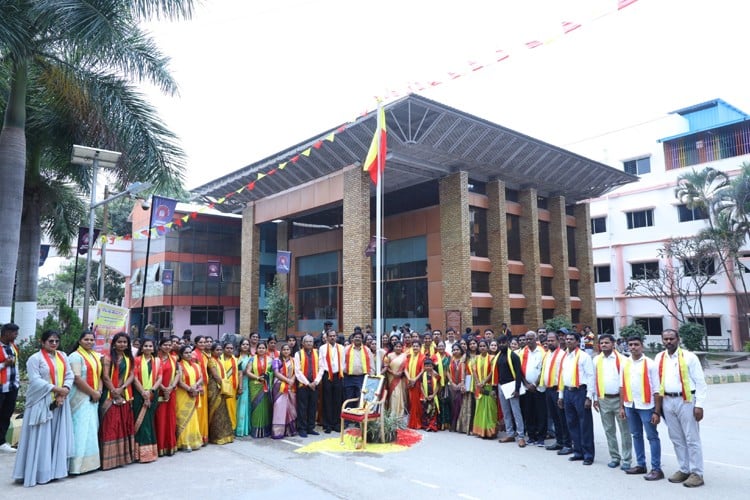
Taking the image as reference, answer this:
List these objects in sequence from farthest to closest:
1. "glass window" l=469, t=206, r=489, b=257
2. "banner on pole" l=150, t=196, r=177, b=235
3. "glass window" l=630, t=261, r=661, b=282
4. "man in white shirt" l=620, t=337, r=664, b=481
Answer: "glass window" l=630, t=261, r=661, b=282
"glass window" l=469, t=206, r=489, b=257
"banner on pole" l=150, t=196, r=177, b=235
"man in white shirt" l=620, t=337, r=664, b=481

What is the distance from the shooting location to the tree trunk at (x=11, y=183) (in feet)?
31.9

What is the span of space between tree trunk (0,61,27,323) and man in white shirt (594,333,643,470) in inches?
405

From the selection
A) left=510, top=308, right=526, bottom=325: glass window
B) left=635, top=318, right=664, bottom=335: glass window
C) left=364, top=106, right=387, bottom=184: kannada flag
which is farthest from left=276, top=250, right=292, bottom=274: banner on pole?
left=635, top=318, right=664, bottom=335: glass window

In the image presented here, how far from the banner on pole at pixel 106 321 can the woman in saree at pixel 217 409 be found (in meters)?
2.32

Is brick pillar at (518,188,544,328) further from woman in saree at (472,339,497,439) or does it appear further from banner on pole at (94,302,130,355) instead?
banner on pole at (94,302,130,355)

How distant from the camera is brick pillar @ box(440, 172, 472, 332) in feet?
72.2

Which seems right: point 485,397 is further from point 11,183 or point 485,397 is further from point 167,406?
point 11,183

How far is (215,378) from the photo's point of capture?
28.3ft

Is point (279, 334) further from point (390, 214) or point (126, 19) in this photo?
point (126, 19)

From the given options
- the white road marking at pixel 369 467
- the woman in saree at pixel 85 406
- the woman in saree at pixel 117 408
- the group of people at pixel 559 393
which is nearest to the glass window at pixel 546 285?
the group of people at pixel 559 393

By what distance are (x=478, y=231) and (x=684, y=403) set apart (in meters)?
18.3

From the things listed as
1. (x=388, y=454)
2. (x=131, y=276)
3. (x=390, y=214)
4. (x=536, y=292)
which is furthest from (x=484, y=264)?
(x=131, y=276)

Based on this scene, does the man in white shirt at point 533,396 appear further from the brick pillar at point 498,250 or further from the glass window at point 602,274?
the glass window at point 602,274

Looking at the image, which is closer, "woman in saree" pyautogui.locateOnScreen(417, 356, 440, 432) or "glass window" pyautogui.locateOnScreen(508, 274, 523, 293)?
"woman in saree" pyautogui.locateOnScreen(417, 356, 440, 432)
